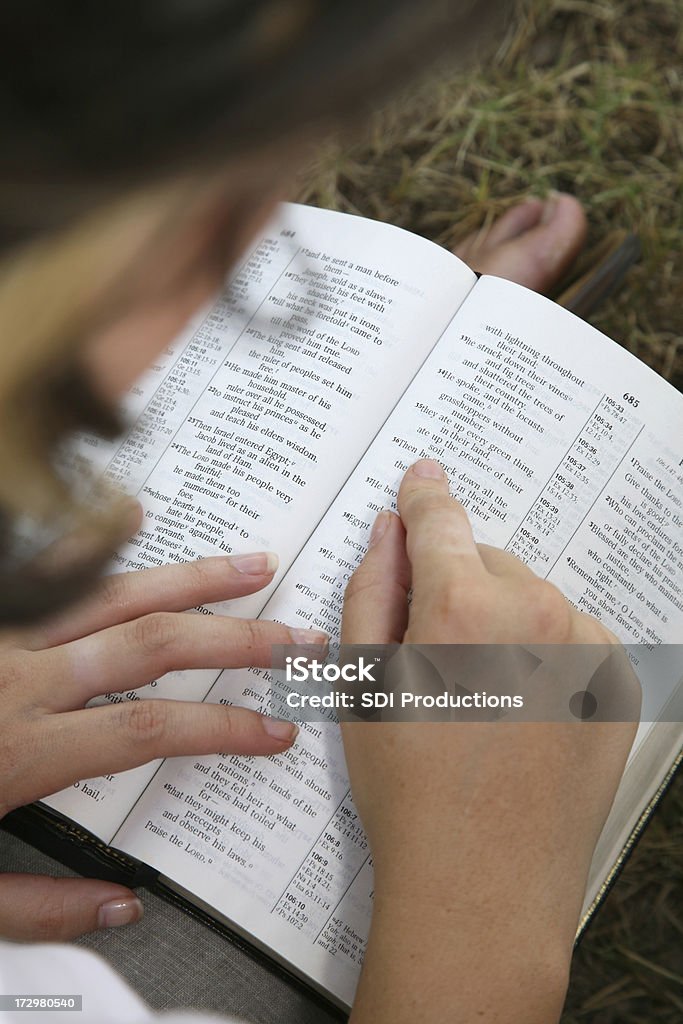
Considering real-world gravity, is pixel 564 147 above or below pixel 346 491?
above

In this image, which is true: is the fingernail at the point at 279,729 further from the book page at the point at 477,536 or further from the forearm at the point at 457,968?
the forearm at the point at 457,968

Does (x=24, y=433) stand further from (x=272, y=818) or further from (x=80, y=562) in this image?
(x=272, y=818)

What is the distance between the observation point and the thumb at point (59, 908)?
628 mm

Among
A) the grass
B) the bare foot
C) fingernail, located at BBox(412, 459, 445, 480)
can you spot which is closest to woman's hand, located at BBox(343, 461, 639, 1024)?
fingernail, located at BBox(412, 459, 445, 480)

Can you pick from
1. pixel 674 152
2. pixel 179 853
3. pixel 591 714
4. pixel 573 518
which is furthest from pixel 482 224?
pixel 179 853

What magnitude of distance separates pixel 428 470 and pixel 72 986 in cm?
47

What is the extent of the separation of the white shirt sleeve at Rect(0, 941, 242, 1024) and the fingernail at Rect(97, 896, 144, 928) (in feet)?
0.09

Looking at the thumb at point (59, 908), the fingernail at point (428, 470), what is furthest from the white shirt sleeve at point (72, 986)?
the fingernail at point (428, 470)

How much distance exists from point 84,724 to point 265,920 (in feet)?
0.64

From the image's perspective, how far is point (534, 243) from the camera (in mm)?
1000

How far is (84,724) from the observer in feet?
2.02

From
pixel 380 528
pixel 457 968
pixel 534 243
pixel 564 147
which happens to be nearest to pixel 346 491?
pixel 380 528

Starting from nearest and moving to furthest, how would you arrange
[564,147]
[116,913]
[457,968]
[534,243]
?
1. [457,968]
2. [116,913]
3. [534,243]
4. [564,147]

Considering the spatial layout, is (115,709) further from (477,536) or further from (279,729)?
(477,536)
